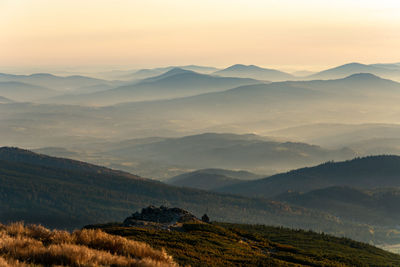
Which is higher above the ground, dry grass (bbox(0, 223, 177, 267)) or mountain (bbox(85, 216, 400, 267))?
dry grass (bbox(0, 223, 177, 267))

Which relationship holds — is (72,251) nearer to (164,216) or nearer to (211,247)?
(211,247)

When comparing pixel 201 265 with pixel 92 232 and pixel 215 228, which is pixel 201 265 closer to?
pixel 92 232

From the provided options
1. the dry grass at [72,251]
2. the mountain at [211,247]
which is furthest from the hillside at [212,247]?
the dry grass at [72,251]

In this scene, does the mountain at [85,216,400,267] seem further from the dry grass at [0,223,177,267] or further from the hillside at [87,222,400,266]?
the dry grass at [0,223,177,267]

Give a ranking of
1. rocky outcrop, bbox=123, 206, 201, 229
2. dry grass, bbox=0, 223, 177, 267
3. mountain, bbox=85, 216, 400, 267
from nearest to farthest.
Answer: dry grass, bbox=0, 223, 177, 267 < mountain, bbox=85, 216, 400, 267 < rocky outcrop, bbox=123, 206, 201, 229

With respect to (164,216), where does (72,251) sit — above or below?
above

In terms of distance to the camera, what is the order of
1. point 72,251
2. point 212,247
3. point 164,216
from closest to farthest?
point 72,251
point 212,247
point 164,216

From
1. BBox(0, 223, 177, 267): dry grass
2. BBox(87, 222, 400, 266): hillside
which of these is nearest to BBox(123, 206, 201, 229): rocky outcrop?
BBox(87, 222, 400, 266): hillside

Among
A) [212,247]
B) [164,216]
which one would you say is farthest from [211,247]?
[164,216]

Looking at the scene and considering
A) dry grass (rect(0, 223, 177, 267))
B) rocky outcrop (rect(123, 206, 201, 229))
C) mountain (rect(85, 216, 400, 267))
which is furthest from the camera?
rocky outcrop (rect(123, 206, 201, 229))

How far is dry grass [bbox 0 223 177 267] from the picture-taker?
19500mm

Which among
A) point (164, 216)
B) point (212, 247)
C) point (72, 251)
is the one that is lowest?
point (212, 247)

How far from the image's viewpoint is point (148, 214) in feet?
195

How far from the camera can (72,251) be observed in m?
19.9
